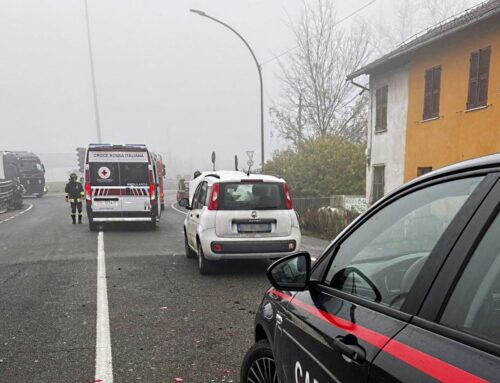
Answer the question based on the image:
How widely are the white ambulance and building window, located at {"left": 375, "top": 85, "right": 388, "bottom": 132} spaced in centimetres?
915

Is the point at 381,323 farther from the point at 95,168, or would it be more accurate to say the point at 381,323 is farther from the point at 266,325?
the point at 95,168

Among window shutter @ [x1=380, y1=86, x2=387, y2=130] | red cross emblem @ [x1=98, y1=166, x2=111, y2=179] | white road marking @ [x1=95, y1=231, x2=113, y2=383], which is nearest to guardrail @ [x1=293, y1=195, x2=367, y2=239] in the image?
window shutter @ [x1=380, y1=86, x2=387, y2=130]

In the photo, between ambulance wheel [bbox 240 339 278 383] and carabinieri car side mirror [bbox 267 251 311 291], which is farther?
ambulance wheel [bbox 240 339 278 383]

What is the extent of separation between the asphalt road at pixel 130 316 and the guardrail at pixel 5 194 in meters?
15.2

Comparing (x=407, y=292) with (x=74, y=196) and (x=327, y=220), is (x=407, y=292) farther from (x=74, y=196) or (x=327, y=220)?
(x=74, y=196)

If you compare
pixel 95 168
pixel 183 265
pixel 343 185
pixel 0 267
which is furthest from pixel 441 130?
pixel 0 267

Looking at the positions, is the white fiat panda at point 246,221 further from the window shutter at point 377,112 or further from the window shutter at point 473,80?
the window shutter at point 377,112

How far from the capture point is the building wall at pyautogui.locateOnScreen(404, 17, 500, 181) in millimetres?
11109

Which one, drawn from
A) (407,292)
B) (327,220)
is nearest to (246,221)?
(407,292)

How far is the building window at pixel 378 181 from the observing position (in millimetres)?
16609

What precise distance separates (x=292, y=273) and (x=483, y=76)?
11815mm

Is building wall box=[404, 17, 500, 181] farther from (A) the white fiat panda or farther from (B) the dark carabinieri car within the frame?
(B) the dark carabinieri car

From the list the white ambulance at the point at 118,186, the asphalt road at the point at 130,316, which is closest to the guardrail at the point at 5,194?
the white ambulance at the point at 118,186

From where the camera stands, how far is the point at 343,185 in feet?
67.3
